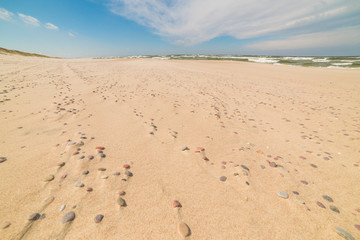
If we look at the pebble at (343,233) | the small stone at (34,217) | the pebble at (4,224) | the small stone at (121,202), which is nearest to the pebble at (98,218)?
the small stone at (121,202)

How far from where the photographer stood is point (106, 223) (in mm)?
1853

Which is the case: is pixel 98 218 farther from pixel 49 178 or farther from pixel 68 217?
pixel 49 178

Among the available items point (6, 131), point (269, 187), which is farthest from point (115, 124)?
point (269, 187)

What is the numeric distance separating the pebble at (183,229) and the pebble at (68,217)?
1.30 m

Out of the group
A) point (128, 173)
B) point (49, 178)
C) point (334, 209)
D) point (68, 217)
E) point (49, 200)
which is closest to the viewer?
point (68, 217)

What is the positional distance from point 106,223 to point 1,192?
1.62 m

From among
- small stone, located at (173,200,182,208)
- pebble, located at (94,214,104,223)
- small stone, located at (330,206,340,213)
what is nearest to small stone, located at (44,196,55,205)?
pebble, located at (94,214,104,223)

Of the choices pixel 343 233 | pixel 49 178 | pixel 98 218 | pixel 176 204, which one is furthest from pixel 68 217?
pixel 343 233

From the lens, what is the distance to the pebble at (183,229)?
5.97 feet

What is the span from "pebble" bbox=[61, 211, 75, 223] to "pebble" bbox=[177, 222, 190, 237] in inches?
51.1

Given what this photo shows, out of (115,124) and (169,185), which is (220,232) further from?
(115,124)

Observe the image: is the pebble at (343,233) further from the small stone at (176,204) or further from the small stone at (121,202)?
the small stone at (121,202)

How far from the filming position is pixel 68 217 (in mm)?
1861

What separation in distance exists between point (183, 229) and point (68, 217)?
4.59 ft
